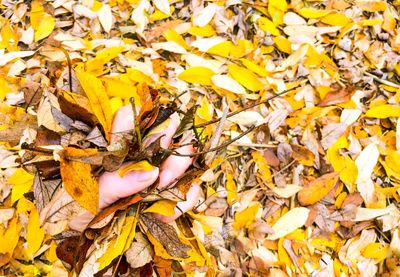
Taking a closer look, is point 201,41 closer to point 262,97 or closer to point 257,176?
point 262,97

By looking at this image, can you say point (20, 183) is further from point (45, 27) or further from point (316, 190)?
point (316, 190)

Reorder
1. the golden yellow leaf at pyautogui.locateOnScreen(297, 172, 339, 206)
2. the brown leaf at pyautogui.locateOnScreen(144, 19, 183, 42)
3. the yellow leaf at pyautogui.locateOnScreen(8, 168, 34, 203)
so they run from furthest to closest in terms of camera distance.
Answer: the brown leaf at pyautogui.locateOnScreen(144, 19, 183, 42) → the golden yellow leaf at pyautogui.locateOnScreen(297, 172, 339, 206) → the yellow leaf at pyautogui.locateOnScreen(8, 168, 34, 203)

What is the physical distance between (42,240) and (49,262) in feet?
0.15

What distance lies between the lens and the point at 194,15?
1097 millimetres

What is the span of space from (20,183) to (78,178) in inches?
11.3

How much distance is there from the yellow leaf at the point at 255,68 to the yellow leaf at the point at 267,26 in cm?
9

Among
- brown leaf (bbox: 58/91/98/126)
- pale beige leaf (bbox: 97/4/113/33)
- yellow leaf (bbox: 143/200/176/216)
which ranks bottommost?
yellow leaf (bbox: 143/200/176/216)

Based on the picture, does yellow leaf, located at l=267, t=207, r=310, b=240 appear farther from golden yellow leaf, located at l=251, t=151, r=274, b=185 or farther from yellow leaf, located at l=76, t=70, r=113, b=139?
yellow leaf, located at l=76, t=70, r=113, b=139

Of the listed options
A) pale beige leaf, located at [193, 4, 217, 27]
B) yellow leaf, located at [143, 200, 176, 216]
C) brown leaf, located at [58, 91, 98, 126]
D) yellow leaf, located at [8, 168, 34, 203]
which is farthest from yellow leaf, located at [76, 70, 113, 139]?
pale beige leaf, located at [193, 4, 217, 27]

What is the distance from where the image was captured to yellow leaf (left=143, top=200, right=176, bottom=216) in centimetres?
68

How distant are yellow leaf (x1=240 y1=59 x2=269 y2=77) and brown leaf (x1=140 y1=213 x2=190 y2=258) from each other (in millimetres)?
443

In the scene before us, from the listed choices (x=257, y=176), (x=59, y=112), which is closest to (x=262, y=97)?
(x=257, y=176)

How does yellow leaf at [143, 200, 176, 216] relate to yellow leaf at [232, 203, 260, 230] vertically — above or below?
above

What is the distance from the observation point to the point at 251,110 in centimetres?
102
